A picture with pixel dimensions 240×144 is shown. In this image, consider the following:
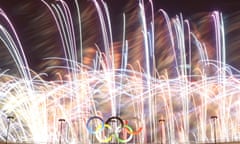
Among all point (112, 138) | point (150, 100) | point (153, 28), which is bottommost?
point (112, 138)

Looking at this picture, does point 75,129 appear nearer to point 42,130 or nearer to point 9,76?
point 42,130

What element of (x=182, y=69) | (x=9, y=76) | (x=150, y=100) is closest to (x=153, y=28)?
(x=182, y=69)

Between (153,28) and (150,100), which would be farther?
(153,28)

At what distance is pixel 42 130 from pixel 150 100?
18.7ft

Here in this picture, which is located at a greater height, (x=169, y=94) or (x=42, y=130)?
(x=169, y=94)

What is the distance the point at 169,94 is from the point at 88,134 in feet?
15.6

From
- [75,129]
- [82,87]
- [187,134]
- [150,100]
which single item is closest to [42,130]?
[75,129]

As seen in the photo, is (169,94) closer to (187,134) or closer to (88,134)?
(187,134)

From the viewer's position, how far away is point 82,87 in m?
19.2

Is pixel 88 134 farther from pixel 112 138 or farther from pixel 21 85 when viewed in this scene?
pixel 21 85

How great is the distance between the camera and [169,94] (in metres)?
19.2

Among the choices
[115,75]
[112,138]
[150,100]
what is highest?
[115,75]

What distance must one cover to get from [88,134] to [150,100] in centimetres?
378

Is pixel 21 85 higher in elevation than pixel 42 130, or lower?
higher
